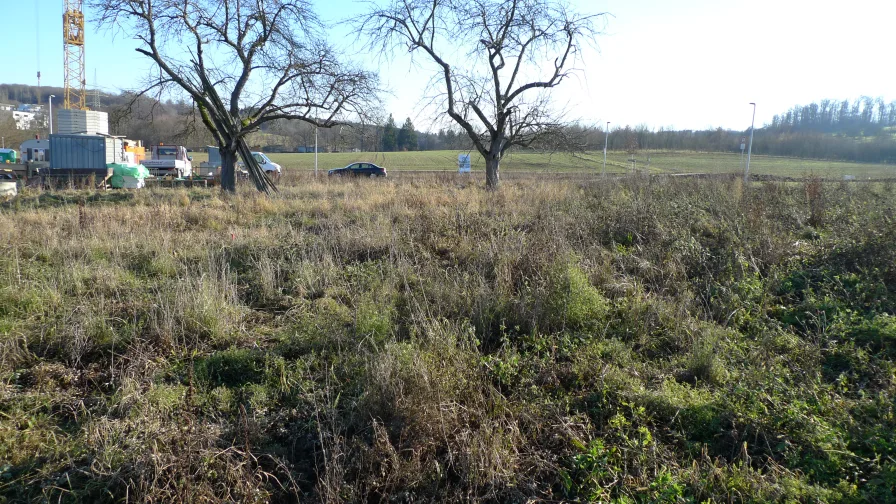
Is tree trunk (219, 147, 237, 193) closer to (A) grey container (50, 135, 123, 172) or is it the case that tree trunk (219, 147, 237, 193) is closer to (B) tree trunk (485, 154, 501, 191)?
(A) grey container (50, 135, 123, 172)

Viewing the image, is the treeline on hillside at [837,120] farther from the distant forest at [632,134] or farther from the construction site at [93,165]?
the construction site at [93,165]

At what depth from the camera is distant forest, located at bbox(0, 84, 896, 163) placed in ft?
63.6

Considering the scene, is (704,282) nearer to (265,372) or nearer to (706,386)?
(706,386)

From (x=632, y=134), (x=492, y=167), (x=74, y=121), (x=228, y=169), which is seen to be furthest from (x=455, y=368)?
(x=632, y=134)

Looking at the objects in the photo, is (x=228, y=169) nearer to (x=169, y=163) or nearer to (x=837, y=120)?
(x=169, y=163)

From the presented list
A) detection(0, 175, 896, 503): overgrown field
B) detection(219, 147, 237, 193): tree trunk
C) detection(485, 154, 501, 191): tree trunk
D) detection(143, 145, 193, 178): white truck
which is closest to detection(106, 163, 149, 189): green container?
detection(143, 145, 193, 178): white truck

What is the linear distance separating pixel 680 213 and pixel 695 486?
6717mm

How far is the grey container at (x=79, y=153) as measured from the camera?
23.0 m

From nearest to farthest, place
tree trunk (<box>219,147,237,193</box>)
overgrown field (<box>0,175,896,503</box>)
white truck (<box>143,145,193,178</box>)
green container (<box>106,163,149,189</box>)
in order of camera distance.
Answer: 1. overgrown field (<box>0,175,896,503</box>)
2. tree trunk (<box>219,147,237,193</box>)
3. green container (<box>106,163,149,189</box>)
4. white truck (<box>143,145,193,178</box>)

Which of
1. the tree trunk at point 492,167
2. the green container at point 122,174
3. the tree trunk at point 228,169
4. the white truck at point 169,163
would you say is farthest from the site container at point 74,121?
the tree trunk at point 492,167

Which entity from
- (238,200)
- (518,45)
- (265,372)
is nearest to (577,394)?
(265,372)

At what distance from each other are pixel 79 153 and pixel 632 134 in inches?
1579

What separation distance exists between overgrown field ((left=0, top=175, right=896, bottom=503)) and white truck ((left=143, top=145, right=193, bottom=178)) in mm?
22338

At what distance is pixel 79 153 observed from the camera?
2316 cm
